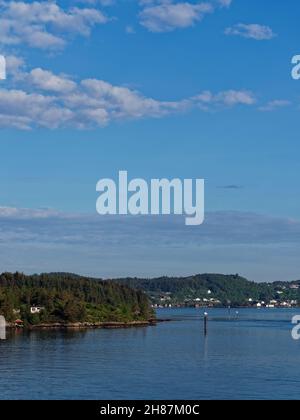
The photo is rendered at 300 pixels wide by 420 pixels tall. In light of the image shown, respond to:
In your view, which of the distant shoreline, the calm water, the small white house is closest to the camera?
the calm water

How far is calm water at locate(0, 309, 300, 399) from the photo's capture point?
221ft

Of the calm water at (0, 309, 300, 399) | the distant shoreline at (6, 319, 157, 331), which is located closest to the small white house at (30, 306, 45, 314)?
the distant shoreline at (6, 319, 157, 331)

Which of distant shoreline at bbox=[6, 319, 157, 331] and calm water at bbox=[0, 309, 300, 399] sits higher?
calm water at bbox=[0, 309, 300, 399]

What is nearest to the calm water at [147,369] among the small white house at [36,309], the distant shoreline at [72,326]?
the distant shoreline at [72,326]

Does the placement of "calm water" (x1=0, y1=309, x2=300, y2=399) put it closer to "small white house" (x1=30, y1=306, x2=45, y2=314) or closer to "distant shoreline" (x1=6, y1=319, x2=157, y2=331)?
"distant shoreline" (x1=6, y1=319, x2=157, y2=331)

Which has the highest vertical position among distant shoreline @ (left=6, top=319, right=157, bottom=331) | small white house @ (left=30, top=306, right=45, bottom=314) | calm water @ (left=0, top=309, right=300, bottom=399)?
small white house @ (left=30, top=306, right=45, bottom=314)

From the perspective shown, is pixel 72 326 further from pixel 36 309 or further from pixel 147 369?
pixel 147 369

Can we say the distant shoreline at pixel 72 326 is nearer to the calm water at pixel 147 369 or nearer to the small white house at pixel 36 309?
the small white house at pixel 36 309

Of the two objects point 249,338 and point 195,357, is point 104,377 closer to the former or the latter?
point 195,357

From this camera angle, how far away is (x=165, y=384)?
72188 mm

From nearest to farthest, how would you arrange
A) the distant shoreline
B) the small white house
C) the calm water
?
the calm water → the distant shoreline → the small white house

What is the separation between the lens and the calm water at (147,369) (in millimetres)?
67312
